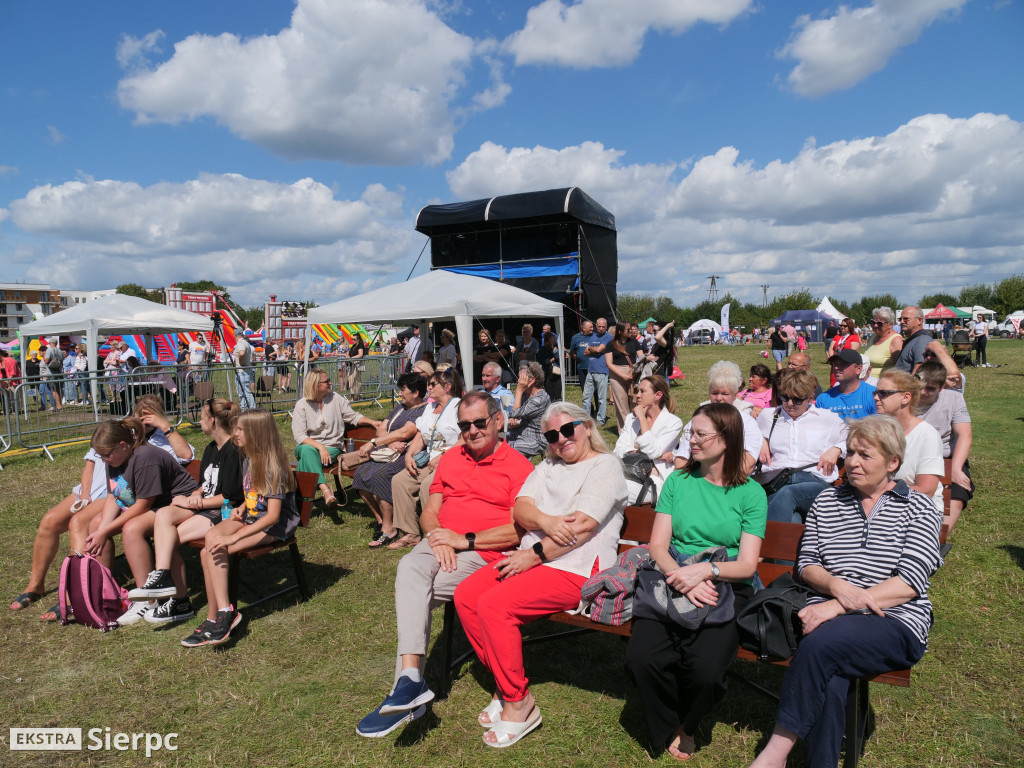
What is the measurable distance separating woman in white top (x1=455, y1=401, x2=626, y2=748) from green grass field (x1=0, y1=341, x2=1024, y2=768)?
246mm

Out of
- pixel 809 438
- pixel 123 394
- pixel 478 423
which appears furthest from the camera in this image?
pixel 123 394

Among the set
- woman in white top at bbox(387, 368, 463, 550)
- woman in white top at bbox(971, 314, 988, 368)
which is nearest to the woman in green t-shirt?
woman in white top at bbox(387, 368, 463, 550)

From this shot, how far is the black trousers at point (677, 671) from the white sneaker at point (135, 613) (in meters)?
3.38

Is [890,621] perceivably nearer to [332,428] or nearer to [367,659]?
[367,659]

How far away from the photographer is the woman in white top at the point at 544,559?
120 inches

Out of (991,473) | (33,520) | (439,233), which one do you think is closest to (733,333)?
(439,233)

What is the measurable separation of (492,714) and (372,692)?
2.47 ft

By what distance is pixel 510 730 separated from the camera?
300 cm

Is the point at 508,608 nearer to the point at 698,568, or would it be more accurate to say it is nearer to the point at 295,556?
the point at 698,568

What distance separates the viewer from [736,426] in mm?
3117

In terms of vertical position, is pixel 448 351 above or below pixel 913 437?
above

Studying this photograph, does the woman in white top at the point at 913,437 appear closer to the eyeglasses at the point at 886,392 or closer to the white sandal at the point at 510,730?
the eyeglasses at the point at 886,392

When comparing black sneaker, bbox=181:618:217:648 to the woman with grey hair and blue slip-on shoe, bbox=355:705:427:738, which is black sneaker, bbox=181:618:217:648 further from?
the woman with grey hair

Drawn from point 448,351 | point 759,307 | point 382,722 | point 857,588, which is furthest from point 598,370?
point 759,307
